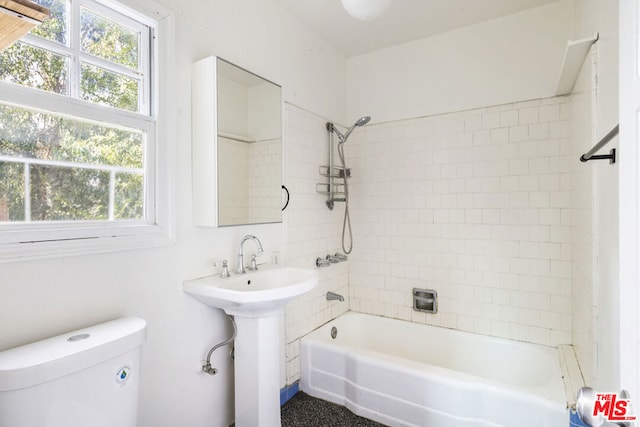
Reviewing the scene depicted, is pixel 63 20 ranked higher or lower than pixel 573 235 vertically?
higher

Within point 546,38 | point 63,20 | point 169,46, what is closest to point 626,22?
point 169,46

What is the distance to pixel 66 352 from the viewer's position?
108 centimetres

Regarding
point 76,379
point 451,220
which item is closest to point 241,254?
point 76,379

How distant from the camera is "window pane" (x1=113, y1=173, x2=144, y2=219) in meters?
1.52

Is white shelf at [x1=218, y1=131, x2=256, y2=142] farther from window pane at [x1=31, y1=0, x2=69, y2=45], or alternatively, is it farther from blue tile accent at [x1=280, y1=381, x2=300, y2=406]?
blue tile accent at [x1=280, y1=381, x2=300, y2=406]

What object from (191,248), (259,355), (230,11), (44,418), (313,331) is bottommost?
(313,331)

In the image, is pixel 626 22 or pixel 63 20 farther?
pixel 63 20

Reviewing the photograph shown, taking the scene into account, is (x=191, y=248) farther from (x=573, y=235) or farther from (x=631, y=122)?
(x=573, y=235)

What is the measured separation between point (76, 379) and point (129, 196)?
782 mm

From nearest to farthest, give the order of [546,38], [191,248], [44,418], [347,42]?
[44,418], [191,248], [546,38], [347,42]

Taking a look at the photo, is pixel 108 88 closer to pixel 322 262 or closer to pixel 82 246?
pixel 82 246

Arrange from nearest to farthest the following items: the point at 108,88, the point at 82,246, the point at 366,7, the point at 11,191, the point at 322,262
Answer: the point at 11,191 → the point at 82,246 → the point at 108,88 → the point at 366,7 → the point at 322,262

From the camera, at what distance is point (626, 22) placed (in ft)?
2.38

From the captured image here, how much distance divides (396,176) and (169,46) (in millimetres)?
1985
